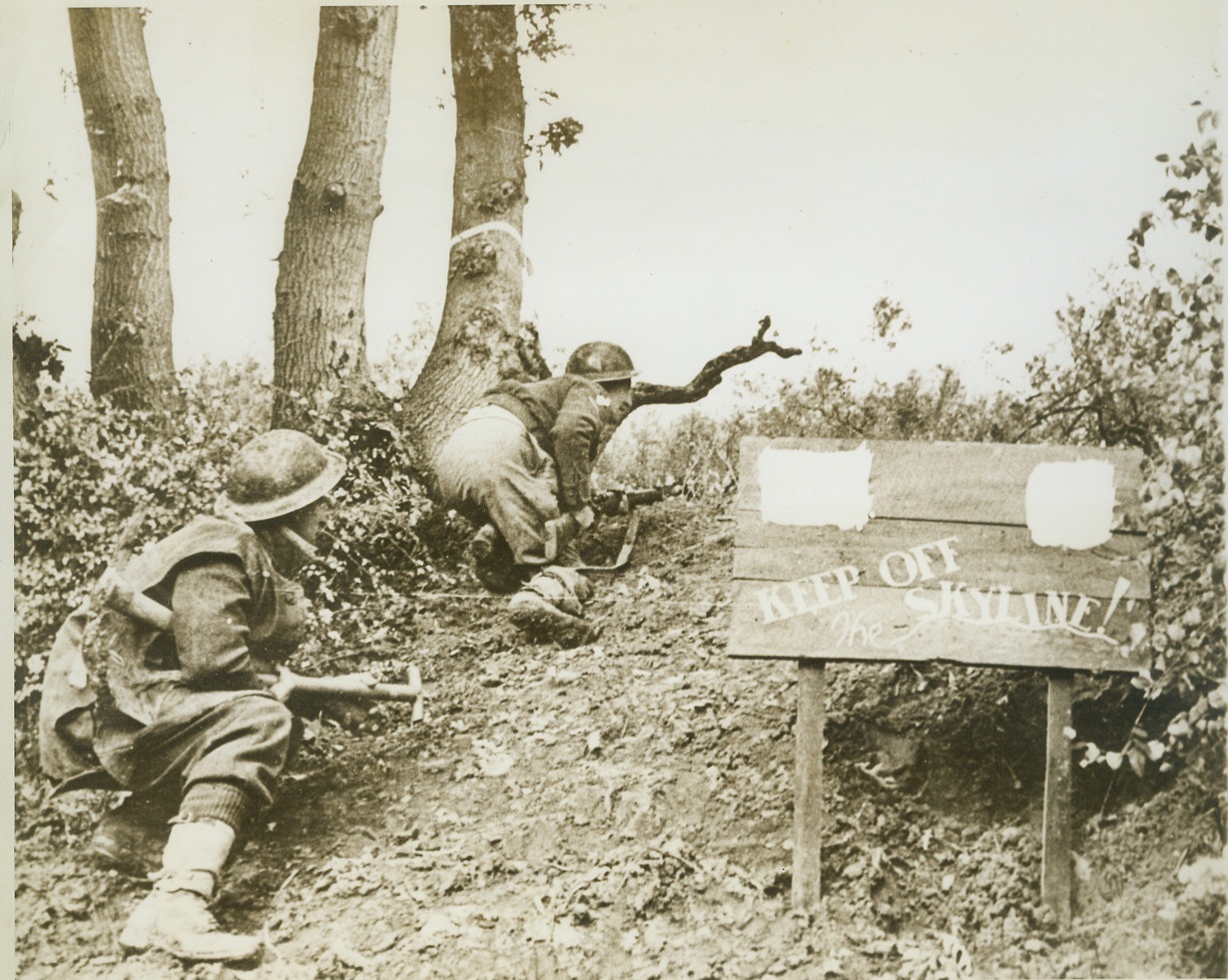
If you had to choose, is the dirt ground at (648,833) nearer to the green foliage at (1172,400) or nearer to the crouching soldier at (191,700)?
the crouching soldier at (191,700)

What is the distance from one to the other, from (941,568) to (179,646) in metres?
2.50

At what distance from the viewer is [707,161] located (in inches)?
143

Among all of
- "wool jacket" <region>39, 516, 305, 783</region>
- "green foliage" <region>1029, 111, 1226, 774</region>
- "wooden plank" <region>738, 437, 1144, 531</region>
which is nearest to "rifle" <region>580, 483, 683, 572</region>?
"wooden plank" <region>738, 437, 1144, 531</region>

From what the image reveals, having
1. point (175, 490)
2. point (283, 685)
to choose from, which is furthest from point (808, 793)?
point (175, 490)

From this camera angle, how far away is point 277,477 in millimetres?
3541

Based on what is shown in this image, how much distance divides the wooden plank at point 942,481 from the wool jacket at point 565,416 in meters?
0.58

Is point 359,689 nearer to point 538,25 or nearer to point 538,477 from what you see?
point 538,477

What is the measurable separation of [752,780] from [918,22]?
2.66 m

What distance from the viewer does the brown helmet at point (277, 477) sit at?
353cm

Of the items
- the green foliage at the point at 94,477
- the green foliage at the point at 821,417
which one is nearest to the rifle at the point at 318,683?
the green foliage at the point at 94,477

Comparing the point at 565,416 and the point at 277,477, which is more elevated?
the point at 565,416

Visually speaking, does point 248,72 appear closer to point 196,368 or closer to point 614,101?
point 196,368

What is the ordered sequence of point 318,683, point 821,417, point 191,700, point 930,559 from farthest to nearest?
point 821,417
point 318,683
point 191,700
point 930,559

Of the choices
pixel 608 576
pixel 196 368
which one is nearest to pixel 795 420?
pixel 608 576
